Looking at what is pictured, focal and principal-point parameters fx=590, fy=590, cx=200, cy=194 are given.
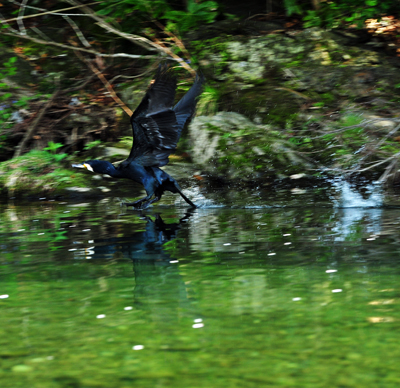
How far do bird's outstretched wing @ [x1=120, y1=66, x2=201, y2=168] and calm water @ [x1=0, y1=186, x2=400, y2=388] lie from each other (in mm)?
1183

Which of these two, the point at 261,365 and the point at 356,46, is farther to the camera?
the point at 356,46

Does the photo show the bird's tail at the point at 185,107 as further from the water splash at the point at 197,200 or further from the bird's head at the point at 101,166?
the water splash at the point at 197,200

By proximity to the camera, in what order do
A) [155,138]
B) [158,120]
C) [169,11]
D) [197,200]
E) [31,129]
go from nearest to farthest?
[158,120]
[155,138]
[197,200]
[31,129]
[169,11]

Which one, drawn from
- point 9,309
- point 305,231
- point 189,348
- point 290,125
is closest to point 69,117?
point 290,125

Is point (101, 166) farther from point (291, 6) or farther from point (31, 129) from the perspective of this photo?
point (291, 6)

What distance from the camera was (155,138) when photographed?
7016 millimetres

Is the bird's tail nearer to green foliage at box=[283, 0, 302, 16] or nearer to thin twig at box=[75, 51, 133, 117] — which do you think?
thin twig at box=[75, 51, 133, 117]

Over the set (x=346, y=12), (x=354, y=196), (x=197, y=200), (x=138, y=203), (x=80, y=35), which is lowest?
(x=197, y=200)

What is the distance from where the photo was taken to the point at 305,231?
5664 mm

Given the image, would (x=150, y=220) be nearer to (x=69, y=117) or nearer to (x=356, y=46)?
(x=69, y=117)

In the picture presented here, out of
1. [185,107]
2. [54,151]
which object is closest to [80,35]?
[54,151]

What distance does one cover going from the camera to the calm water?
2.76 metres

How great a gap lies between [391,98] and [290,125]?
72.2 inches

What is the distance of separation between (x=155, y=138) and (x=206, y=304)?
365 centimetres
